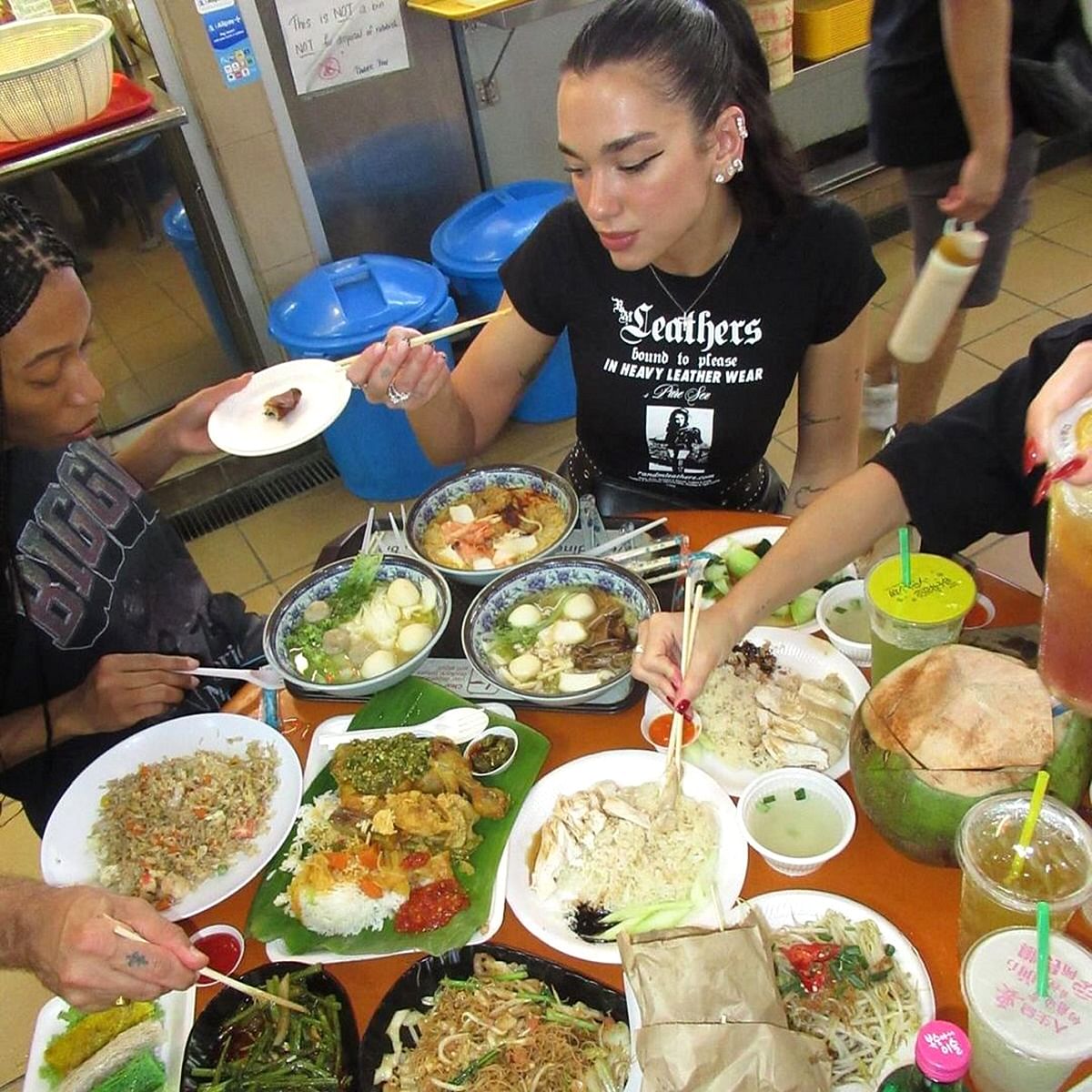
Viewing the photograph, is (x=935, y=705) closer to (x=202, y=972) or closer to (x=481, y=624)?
(x=481, y=624)

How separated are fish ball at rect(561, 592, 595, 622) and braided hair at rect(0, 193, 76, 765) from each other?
936mm

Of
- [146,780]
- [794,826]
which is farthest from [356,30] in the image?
[794,826]

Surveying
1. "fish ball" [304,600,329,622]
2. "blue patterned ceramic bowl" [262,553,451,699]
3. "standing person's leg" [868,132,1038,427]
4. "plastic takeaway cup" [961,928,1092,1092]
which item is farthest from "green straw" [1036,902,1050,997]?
"standing person's leg" [868,132,1038,427]

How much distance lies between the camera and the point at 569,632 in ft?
5.57

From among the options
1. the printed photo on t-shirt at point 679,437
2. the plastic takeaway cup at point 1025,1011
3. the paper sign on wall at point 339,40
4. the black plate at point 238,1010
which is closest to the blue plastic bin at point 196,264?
the paper sign on wall at point 339,40

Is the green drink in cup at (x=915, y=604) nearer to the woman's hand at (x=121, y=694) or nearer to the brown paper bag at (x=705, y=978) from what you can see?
the brown paper bag at (x=705, y=978)

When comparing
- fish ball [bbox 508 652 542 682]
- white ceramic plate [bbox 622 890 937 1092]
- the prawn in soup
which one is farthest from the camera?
the prawn in soup

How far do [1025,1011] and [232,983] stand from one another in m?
0.92

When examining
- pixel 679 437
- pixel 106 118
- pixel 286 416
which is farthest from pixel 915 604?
pixel 106 118

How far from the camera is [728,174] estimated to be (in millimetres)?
1903

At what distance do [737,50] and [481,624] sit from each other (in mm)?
1215

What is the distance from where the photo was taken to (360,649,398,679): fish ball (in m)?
1.66

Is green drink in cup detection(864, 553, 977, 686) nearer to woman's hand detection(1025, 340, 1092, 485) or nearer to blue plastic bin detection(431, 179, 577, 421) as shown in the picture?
woman's hand detection(1025, 340, 1092, 485)

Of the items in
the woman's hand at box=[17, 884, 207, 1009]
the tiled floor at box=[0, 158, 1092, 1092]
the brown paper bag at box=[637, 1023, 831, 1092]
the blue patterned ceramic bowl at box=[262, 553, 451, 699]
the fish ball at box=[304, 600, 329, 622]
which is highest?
the woman's hand at box=[17, 884, 207, 1009]
